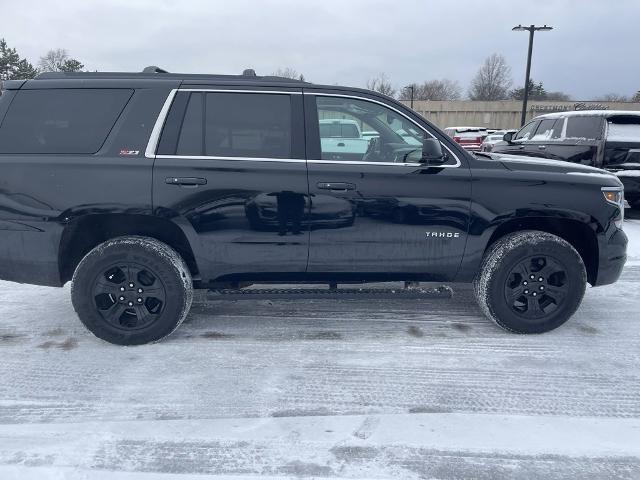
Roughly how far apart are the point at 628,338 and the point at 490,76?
282 feet

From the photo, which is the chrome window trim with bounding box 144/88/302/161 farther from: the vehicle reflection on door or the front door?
the front door

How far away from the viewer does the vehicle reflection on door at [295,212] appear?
3.73 meters

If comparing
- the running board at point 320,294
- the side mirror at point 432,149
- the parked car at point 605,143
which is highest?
the parked car at point 605,143

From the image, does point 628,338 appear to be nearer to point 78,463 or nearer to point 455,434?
point 455,434

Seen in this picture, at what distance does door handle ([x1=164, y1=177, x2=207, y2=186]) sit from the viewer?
3645 mm

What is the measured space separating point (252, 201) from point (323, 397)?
1460 millimetres

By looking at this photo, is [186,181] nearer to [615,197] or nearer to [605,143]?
[615,197]

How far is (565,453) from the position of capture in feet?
8.57

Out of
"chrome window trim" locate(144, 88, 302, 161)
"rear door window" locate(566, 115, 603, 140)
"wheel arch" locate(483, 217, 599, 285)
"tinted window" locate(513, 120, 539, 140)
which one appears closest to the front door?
"wheel arch" locate(483, 217, 599, 285)

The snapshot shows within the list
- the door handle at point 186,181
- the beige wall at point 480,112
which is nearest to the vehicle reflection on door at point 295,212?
the door handle at point 186,181

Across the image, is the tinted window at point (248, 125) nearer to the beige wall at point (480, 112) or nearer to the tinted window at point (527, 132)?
the tinted window at point (527, 132)

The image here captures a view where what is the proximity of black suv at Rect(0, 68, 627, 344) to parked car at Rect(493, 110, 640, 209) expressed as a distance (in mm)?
4956

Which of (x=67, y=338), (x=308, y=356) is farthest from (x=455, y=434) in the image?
(x=67, y=338)

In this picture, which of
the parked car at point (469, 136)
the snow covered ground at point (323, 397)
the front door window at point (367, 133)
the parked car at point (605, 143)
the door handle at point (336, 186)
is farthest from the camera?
the parked car at point (469, 136)
